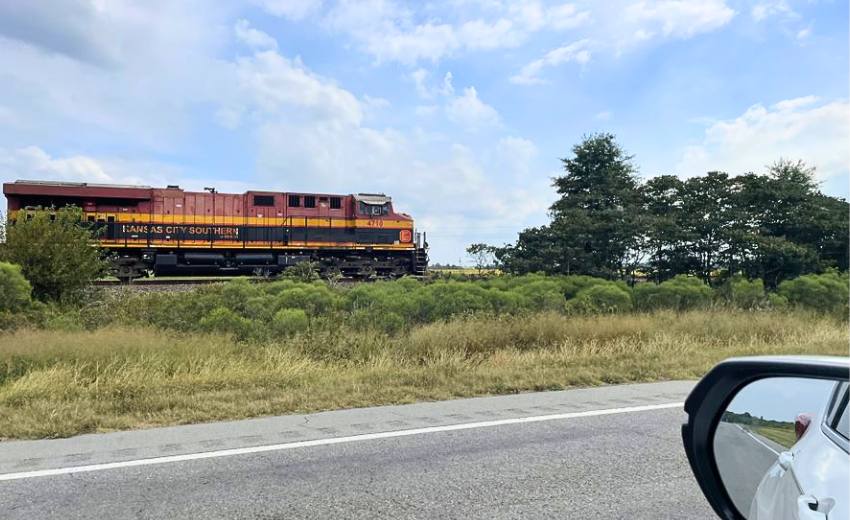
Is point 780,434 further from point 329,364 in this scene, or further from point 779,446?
point 329,364

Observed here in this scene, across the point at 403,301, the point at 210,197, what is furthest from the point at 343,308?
the point at 210,197

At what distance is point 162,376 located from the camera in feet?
25.9

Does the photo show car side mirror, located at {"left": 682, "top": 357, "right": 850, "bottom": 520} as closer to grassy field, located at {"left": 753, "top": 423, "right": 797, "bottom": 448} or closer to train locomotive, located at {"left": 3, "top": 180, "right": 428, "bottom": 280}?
grassy field, located at {"left": 753, "top": 423, "right": 797, "bottom": 448}

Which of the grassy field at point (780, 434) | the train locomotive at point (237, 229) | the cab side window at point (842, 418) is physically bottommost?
the grassy field at point (780, 434)

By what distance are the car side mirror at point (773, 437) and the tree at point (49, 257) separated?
16.7 metres

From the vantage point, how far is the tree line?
20984mm

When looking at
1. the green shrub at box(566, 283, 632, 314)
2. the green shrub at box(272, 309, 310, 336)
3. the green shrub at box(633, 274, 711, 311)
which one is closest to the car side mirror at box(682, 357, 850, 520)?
the green shrub at box(272, 309, 310, 336)

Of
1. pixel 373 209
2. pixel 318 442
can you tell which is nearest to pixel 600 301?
pixel 318 442

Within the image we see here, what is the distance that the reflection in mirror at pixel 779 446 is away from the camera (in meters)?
1.52

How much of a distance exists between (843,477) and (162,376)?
8.01 metres

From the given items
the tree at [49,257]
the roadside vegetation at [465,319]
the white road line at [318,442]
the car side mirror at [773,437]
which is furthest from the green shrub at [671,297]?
the tree at [49,257]

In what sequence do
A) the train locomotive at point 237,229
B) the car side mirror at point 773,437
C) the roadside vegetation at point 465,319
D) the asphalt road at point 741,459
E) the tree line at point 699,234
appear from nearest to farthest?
the car side mirror at point 773,437, the asphalt road at point 741,459, the roadside vegetation at point 465,319, the tree line at point 699,234, the train locomotive at point 237,229

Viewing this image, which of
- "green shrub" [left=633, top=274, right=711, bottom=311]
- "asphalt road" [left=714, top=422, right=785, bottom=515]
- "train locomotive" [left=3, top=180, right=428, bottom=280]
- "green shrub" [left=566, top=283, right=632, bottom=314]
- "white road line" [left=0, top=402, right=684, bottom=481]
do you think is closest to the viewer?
"asphalt road" [left=714, top=422, right=785, bottom=515]

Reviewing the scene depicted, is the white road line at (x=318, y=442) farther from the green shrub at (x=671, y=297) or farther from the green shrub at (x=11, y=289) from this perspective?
the green shrub at (x=11, y=289)
